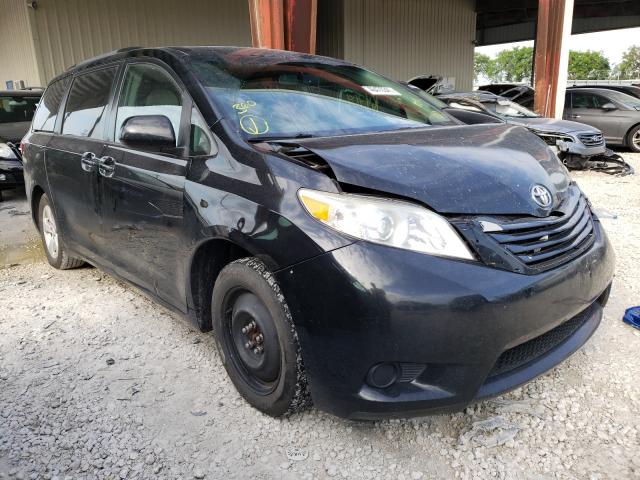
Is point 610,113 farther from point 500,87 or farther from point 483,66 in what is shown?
point 483,66

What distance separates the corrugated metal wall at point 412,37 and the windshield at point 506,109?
6.81 m

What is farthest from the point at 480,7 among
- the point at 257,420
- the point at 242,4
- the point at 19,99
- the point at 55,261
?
the point at 257,420

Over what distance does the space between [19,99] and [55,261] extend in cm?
524

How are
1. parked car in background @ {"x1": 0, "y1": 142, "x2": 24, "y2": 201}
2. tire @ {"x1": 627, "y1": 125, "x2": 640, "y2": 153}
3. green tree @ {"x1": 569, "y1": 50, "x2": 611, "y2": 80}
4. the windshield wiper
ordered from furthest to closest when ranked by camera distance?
1. green tree @ {"x1": 569, "y1": 50, "x2": 611, "y2": 80}
2. tire @ {"x1": 627, "y1": 125, "x2": 640, "y2": 153}
3. parked car in background @ {"x1": 0, "y1": 142, "x2": 24, "y2": 201}
4. the windshield wiper

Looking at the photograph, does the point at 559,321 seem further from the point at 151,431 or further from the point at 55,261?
the point at 55,261

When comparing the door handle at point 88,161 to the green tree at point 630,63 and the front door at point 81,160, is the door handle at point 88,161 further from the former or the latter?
the green tree at point 630,63

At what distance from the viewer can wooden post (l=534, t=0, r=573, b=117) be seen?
33.7 ft

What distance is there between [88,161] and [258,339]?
1.72m

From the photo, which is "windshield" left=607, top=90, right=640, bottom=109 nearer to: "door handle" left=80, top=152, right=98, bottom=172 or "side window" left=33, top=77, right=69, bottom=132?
"side window" left=33, top=77, right=69, bottom=132

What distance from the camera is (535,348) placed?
2.04 metres

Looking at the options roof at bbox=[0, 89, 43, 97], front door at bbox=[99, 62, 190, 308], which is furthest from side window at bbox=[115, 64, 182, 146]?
roof at bbox=[0, 89, 43, 97]

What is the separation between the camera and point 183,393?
8.23 ft

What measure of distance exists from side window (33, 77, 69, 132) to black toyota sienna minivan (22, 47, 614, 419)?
3.57 ft

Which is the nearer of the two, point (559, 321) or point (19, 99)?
point (559, 321)
